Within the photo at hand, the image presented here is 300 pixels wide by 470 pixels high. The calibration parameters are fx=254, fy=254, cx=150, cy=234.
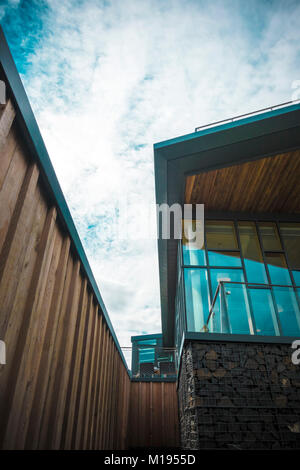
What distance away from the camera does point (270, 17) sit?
7.68 m

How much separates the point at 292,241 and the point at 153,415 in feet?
27.0

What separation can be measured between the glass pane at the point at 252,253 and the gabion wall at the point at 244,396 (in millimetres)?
2676

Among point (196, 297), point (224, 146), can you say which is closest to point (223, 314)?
point (196, 297)

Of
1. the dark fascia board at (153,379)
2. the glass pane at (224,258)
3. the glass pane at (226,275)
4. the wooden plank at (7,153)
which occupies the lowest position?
the wooden plank at (7,153)

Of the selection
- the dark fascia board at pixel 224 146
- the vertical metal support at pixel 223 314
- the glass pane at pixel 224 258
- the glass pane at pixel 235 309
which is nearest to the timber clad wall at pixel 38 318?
the vertical metal support at pixel 223 314

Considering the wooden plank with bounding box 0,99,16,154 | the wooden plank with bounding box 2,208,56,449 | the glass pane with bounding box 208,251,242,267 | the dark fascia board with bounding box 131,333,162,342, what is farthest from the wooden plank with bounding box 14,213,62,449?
the dark fascia board with bounding box 131,333,162,342

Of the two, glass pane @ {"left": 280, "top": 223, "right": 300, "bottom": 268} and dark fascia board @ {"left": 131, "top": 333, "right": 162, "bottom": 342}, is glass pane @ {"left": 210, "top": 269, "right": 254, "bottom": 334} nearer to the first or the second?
glass pane @ {"left": 280, "top": 223, "right": 300, "bottom": 268}

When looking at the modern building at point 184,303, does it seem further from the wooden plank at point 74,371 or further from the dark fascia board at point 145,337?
the dark fascia board at point 145,337

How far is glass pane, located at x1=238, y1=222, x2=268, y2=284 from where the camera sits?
7555 mm

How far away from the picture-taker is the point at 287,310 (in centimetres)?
570

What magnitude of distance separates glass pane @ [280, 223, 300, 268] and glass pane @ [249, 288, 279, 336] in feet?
8.84

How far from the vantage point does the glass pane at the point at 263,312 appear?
5.34m

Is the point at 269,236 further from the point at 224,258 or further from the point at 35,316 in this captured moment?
the point at 35,316
